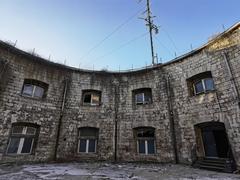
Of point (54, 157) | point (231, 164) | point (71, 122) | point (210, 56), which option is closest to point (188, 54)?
point (210, 56)

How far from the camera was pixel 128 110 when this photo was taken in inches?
376

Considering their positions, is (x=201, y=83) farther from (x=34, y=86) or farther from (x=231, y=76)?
(x=34, y=86)

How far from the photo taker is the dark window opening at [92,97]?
992 cm

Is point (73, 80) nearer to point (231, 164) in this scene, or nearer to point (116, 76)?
point (116, 76)

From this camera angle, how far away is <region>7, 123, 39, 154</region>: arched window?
24.6 ft

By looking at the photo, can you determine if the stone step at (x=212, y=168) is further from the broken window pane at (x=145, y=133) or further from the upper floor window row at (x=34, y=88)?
the upper floor window row at (x=34, y=88)

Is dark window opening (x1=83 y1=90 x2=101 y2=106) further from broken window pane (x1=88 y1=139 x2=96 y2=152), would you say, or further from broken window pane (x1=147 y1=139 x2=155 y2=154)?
broken window pane (x1=147 y1=139 x2=155 y2=154)

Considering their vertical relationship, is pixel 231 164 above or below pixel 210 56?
below

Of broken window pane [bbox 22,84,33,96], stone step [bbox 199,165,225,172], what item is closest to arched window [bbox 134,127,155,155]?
stone step [bbox 199,165,225,172]

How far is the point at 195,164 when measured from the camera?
7066 mm

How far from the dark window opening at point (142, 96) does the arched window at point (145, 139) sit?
162 centimetres

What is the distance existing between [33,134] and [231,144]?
354 inches

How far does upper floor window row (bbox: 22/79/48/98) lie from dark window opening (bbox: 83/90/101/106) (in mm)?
2275

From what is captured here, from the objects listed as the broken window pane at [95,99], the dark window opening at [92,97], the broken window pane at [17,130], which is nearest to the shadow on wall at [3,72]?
the broken window pane at [17,130]
